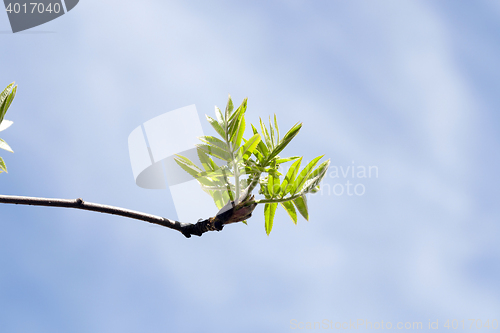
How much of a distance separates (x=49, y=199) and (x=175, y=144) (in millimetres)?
406

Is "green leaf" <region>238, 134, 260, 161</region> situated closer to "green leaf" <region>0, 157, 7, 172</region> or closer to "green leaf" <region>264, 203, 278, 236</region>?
"green leaf" <region>264, 203, 278, 236</region>

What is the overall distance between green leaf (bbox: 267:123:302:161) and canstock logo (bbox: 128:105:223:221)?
0.26 metres

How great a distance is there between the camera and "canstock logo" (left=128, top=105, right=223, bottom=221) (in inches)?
42.6

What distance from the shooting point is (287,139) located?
3.48 ft

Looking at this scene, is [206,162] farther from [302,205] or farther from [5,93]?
[5,93]

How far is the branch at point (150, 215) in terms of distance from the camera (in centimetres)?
86

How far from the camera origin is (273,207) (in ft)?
3.78

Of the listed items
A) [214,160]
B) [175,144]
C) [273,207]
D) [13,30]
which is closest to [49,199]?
[175,144]

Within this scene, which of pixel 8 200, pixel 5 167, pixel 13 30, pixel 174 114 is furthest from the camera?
pixel 13 30

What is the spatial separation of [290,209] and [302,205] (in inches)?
2.8

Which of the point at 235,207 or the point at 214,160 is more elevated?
the point at 214,160

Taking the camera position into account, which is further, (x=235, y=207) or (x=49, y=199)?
(x=235, y=207)

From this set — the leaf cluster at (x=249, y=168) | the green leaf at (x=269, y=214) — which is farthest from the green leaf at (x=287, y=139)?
the green leaf at (x=269, y=214)

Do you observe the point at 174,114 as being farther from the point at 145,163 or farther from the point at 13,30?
the point at 13,30
